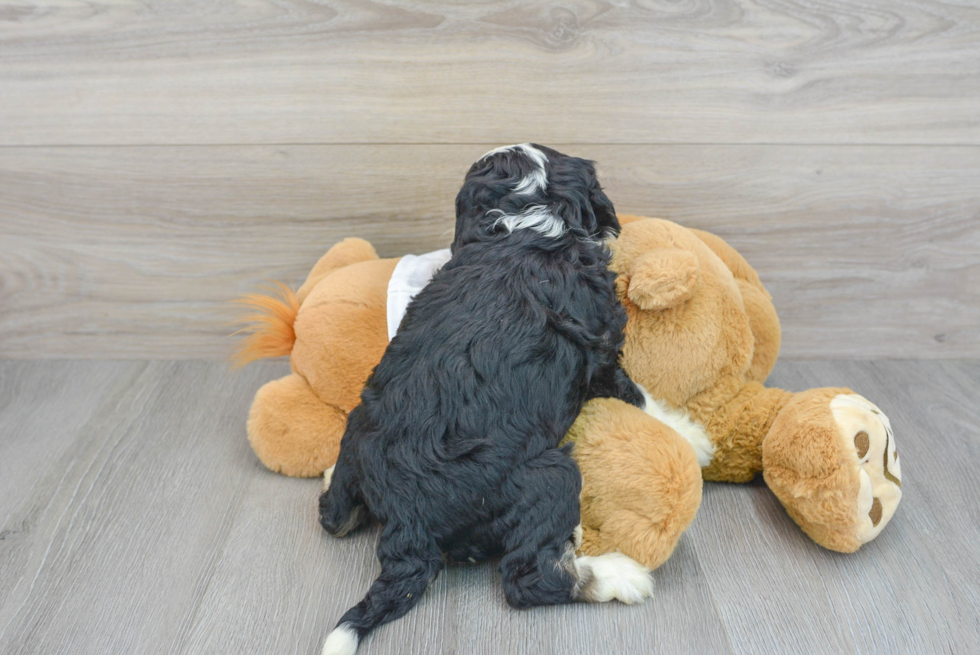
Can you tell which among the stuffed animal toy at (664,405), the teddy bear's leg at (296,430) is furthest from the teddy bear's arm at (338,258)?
the teddy bear's leg at (296,430)

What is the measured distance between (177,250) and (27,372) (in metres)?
0.53

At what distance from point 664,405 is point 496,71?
78 centimetres

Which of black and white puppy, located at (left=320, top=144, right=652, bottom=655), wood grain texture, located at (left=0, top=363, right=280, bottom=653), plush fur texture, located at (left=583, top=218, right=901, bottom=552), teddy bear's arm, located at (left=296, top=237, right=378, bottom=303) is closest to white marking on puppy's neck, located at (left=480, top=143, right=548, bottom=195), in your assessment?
black and white puppy, located at (left=320, top=144, right=652, bottom=655)

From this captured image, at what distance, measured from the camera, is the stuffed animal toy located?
114cm

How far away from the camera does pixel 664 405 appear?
1.32 metres

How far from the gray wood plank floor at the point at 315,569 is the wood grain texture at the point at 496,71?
0.67 meters

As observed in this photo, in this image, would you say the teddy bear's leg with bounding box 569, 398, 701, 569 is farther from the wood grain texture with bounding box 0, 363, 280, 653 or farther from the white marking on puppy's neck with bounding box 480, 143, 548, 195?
the wood grain texture with bounding box 0, 363, 280, 653

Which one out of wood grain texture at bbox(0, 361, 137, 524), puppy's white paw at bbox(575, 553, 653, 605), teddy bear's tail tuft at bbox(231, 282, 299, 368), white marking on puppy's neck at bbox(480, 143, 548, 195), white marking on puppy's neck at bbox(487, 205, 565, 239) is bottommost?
wood grain texture at bbox(0, 361, 137, 524)

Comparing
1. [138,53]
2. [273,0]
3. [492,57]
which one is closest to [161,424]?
[138,53]

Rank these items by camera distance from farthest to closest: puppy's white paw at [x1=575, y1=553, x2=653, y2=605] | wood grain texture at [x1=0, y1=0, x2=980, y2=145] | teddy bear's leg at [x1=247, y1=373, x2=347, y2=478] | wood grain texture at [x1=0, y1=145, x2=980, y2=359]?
wood grain texture at [x1=0, y1=145, x2=980, y2=359] → wood grain texture at [x1=0, y1=0, x2=980, y2=145] → teddy bear's leg at [x1=247, y1=373, x2=347, y2=478] → puppy's white paw at [x1=575, y1=553, x2=653, y2=605]

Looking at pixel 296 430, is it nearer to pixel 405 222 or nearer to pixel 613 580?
pixel 405 222

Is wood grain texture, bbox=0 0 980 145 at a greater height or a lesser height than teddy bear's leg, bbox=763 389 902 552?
greater

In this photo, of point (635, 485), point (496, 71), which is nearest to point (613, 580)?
point (635, 485)

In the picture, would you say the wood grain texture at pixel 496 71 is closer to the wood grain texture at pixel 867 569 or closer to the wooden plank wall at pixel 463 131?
the wooden plank wall at pixel 463 131
